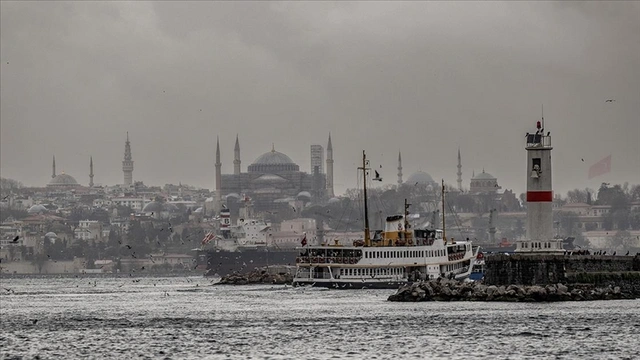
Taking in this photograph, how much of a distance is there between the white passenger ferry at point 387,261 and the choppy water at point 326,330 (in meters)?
13.4

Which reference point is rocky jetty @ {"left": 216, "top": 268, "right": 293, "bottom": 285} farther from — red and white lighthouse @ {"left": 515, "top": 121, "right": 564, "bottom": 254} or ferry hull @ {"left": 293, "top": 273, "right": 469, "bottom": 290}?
red and white lighthouse @ {"left": 515, "top": 121, "right": 564, "bottom": 254}

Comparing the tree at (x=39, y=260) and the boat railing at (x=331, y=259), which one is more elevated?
the tree at (x=39, y=260)

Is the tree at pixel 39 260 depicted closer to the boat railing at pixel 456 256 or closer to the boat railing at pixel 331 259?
the boat railing at pixel 331 259

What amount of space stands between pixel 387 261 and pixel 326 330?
1278 inches

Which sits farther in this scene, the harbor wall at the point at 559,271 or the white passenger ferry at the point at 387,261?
the white passenger ferry at the point at 387,261

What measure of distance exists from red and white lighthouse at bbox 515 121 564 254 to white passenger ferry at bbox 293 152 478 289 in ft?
64.2

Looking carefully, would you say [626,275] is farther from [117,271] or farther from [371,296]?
[117,271]

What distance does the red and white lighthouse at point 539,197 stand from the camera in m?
58.2

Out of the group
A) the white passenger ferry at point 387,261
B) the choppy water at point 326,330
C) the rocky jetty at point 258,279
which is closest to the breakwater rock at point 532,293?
the choppy water at point 326,330

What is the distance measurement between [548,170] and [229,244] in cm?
9709

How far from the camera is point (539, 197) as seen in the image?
5841cm

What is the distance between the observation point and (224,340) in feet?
146

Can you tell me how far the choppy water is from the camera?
133ft

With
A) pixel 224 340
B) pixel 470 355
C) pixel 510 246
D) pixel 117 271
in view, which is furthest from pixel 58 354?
pixel 117 271
